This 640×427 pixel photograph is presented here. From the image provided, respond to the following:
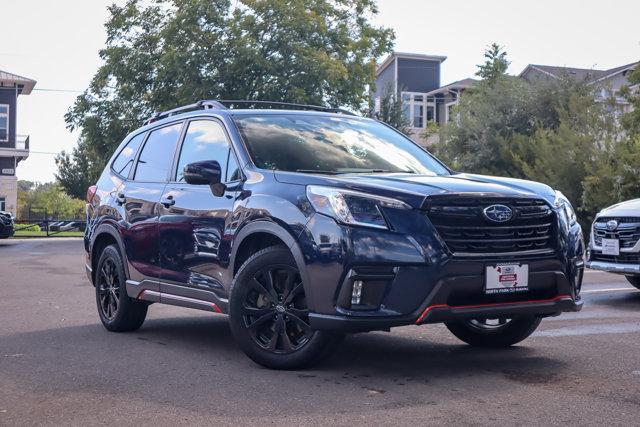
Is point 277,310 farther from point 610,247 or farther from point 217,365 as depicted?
point 610,247

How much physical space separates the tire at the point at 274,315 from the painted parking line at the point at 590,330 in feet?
8.44

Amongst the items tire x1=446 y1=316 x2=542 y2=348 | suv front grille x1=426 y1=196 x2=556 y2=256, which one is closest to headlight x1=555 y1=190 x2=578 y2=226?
suv front grille x1=426 y1=196 x2=556 y2=256

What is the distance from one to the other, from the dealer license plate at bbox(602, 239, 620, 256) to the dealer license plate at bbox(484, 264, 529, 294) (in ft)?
17.6

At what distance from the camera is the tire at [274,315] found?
5.87m

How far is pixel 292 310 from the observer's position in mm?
5918

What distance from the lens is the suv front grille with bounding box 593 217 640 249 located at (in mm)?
10680

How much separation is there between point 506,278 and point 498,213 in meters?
0.40

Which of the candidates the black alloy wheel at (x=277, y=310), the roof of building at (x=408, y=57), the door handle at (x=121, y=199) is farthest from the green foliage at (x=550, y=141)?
the roof of building at (x=408, y=57)

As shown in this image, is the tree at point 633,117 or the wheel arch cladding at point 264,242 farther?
the tree at point 633,117

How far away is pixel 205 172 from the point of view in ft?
21.8

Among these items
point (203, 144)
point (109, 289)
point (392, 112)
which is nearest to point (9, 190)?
point (392, 112)

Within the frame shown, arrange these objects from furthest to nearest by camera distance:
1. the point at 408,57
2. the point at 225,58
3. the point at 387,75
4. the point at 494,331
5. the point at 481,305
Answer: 1. the point at 387,75
2. the point at 408,57
3. the point at 225,58
4. the point at 494,331
5. the point at 481,305

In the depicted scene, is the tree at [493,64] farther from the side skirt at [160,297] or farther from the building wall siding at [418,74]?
the side skirt at [160,297]

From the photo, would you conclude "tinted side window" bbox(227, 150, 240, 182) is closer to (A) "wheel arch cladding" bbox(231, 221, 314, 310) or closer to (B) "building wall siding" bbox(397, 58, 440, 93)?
(A) "wheel arch cladding" bbox(231, 221, 314, 310)
